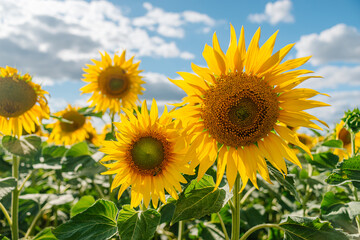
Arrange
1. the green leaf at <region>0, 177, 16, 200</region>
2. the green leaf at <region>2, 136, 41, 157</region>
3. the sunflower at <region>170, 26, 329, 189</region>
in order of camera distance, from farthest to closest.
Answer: the green leaf at <region>2, 136, 41, 157</region> < the green leaf at <region>0, 177, 16, 200</region> < the sunflower at <region>170, 26, 329, 189</region>

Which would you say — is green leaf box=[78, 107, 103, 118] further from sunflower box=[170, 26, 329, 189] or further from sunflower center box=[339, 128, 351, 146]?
sunflower center box=[339, 128, 351, 146]

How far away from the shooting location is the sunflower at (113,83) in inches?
162

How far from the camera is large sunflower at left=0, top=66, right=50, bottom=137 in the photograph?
2.81 metres

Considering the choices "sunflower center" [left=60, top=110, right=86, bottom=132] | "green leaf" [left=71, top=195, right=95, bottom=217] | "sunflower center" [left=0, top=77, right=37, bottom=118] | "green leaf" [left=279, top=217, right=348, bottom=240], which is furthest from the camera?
"sunflower center" [left=60, top=110, right=86, bottom=132]

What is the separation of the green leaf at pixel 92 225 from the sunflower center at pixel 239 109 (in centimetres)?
81

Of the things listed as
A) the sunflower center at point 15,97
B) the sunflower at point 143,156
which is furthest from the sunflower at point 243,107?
the sunflower center at point 15,97

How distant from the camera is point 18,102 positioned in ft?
9.38

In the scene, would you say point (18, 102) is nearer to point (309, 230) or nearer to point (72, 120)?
point (72, 120)

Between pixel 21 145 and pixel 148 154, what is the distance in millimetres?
1416

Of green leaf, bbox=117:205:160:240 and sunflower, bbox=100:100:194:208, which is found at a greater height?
sunflower, bbox=100:100:194:208

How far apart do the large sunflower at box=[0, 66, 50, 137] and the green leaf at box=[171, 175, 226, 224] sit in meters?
1.84

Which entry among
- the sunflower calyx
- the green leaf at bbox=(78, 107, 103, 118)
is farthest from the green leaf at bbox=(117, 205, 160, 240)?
the green leaf at bbox=(78, 107, 103, 118)

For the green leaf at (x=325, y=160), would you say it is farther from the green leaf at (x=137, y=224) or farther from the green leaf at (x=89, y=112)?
the green leaf at (x=89, y=112)

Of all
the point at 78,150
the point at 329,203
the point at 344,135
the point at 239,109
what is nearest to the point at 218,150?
the point at 239,109
